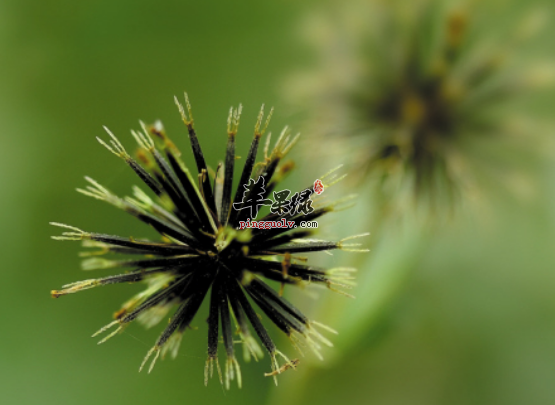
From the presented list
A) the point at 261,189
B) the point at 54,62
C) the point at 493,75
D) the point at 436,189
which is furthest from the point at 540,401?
the point at 54,62

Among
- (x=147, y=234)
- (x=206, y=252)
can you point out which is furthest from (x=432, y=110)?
(x=147, y=234)

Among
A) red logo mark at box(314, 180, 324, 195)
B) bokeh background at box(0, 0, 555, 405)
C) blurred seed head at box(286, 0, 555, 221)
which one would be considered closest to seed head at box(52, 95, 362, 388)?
red logo mark at box(314, 180, 324, 195)

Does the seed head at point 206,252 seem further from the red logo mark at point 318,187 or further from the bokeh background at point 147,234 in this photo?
the bokeh background at point 147,234

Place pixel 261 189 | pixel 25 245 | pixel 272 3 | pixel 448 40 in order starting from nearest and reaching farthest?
1. pixel 261 189
2. pixel 448 40
3. pixel 25 245
4. pixel 272 3

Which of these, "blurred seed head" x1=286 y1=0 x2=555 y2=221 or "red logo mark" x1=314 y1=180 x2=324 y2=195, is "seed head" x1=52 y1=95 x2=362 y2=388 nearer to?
"red logo mark" x1=314 y1=180 x2=324 y2=195

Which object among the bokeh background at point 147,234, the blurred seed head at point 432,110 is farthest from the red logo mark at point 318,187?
the bokeh background at point 147,234

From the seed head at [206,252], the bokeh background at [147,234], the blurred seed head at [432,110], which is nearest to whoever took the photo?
the seed head at [206,252]

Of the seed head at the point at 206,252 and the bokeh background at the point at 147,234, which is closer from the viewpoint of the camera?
the seed head at the point at 206,252

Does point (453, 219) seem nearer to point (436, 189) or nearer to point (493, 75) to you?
point (436, 189)
